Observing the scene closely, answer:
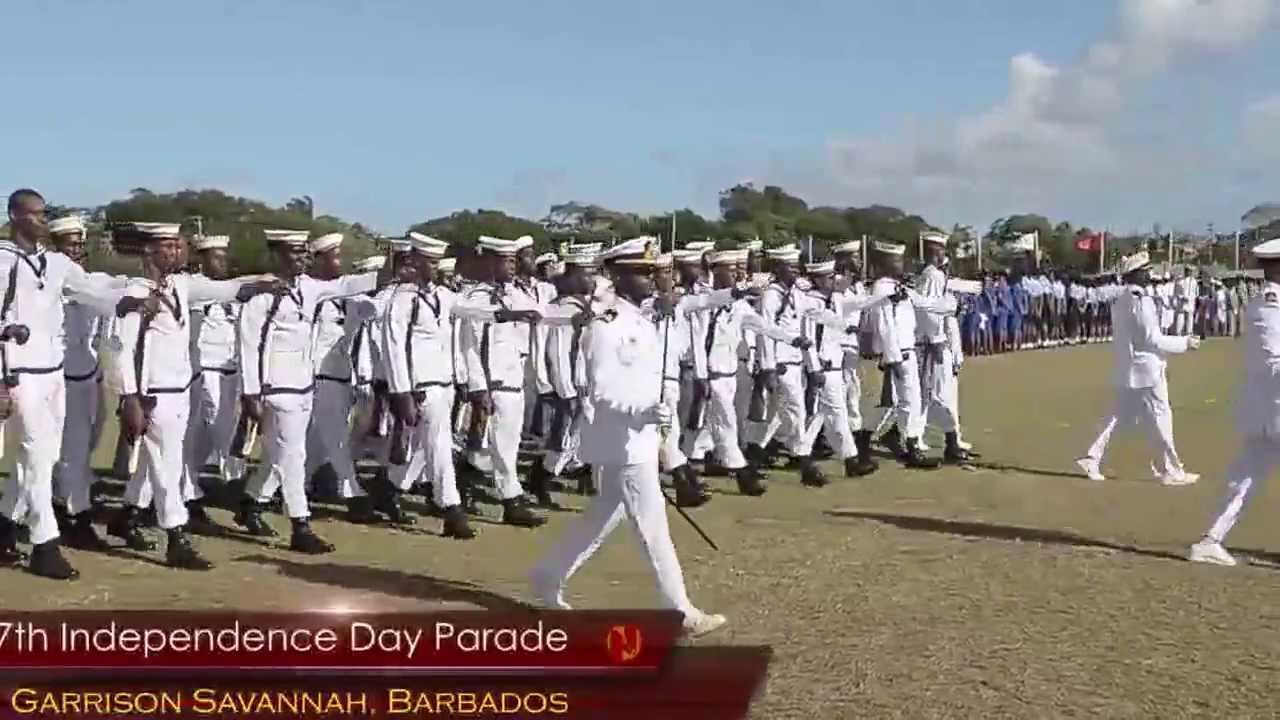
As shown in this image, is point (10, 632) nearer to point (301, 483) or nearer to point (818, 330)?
point (301, 483)

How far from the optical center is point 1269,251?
9.41m

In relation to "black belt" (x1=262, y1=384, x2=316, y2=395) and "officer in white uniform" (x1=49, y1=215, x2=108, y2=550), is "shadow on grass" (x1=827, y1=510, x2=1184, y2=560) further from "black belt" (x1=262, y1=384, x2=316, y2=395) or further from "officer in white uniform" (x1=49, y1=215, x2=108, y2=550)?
"officer in white uniform" (x1=49, y1=215, x2=108, y2=550)

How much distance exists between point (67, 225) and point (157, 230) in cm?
224

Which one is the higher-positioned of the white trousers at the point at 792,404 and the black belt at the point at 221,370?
the black belt at the point at 221,370

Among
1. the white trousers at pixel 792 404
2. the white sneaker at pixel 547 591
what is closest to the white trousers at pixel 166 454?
the white sneaker at pixel 547 591

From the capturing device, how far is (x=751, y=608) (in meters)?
7.87

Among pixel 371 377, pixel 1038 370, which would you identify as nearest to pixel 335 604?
pixel 371 377

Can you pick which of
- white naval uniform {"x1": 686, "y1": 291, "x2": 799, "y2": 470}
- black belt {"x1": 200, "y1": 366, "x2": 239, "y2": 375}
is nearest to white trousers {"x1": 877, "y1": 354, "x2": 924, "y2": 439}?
white naval uniform {"x1": 686, "y1": 291, "x2": 799, "y2": 470}

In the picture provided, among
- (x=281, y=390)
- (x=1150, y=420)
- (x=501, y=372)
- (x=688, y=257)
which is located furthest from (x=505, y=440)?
(x=1150, y=420)

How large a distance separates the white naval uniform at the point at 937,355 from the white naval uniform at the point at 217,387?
6.60 m

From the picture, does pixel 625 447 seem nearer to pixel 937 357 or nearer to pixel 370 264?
pixel 370 264

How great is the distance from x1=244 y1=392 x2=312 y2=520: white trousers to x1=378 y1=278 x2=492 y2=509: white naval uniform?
72 centimetres

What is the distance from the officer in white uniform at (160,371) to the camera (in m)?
8.55

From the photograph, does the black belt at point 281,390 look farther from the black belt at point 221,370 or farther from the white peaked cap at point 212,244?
the white peaked cap at point 212,244
